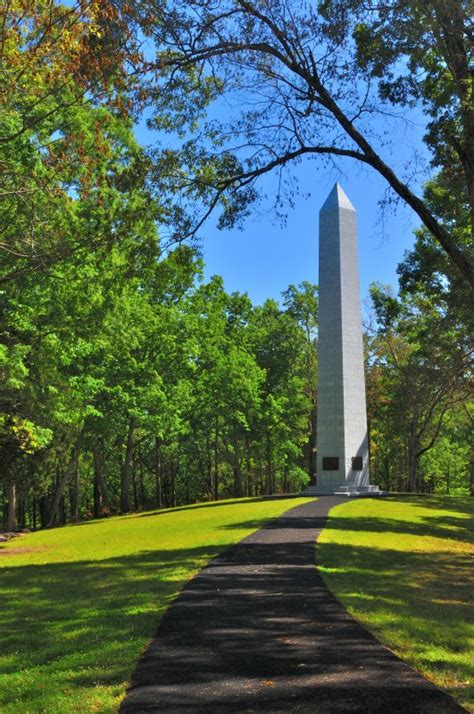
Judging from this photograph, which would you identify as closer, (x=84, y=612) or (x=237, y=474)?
(x=84, y=612)

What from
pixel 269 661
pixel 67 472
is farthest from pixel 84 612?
pixel 67 472

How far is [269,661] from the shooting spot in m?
5.18

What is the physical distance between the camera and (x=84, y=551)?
15.1m

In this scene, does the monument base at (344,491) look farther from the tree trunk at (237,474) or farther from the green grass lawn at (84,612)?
the green grass lawn at (84,612)

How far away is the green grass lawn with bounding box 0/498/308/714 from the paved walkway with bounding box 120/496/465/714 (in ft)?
0.99

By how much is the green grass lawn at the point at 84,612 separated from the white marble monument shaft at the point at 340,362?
51.2 ft

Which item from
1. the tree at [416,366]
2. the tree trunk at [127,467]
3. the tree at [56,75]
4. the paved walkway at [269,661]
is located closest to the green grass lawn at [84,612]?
the paved walkway at [269,661]

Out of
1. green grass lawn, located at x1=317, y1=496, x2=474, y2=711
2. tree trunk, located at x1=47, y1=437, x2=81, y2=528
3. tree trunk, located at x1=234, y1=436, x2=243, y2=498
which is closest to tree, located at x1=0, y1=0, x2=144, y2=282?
green grass lawn, located at x1=317, y1=496, x2=474, y2=711

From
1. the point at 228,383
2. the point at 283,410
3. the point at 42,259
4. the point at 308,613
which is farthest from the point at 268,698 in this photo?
the point at 283,410

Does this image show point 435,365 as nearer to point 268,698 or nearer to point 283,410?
point 268,698

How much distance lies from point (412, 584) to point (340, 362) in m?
22.4

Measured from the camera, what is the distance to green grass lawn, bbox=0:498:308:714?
472 centimetres

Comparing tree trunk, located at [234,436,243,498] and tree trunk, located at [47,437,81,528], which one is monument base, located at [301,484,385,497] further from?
tree trunk, located at [47,437,81,528]

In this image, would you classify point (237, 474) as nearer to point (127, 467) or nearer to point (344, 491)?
point (127, 467)
